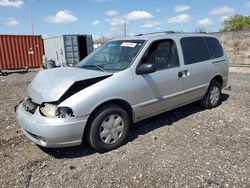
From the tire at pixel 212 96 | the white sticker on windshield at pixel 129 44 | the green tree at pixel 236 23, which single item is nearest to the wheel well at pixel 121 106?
the white sticker on windshield at pixel 129 44

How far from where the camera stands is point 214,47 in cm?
553

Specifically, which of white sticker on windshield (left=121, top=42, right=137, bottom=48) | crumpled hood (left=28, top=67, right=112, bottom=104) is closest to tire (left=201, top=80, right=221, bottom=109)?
white sticker on windshield (left=121, top=42, right=137, bottom=48)

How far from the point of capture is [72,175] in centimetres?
302

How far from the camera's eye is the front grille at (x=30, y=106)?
11.1ft

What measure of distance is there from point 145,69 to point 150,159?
55.5 inches

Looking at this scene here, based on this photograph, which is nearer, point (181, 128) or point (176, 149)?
point (176, 149)

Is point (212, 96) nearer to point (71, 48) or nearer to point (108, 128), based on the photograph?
point (108, 128)

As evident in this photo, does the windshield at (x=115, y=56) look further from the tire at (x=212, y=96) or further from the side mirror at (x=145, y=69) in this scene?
the tire at (x=212, y=96)

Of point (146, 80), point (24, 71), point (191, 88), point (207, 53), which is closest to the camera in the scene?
point (146, 80)

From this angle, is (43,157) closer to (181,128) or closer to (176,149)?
(176,149)

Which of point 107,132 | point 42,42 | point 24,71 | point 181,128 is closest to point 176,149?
point 181,128

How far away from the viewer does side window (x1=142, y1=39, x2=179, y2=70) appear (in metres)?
4.03

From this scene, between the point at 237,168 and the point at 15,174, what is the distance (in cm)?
300

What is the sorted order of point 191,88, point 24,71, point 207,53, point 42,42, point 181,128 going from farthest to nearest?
point 42,42, point 24,71, point 207,53, point 191,88, point 181,128
